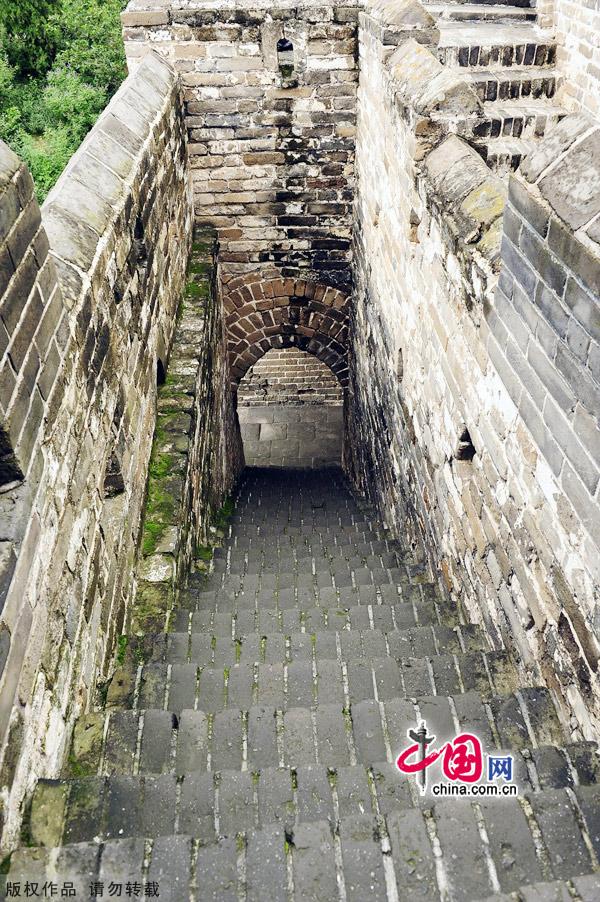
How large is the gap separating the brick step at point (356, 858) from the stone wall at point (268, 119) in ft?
22.7

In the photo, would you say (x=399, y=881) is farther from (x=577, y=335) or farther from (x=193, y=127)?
(x=193, y=127)

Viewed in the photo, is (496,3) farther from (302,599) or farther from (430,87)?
(302,599)

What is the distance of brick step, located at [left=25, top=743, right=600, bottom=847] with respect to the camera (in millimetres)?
2338

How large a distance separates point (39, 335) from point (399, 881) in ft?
7.42

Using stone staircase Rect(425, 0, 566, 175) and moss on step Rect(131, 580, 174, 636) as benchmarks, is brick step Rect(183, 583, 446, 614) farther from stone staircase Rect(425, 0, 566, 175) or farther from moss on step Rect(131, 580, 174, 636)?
stone staircase Rect(425, 0, 566, 175)

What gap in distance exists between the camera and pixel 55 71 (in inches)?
358

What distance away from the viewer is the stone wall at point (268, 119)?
22.3 ft

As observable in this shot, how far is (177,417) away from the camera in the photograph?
5.50 metres

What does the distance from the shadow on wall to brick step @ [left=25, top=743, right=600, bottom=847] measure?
8746mm

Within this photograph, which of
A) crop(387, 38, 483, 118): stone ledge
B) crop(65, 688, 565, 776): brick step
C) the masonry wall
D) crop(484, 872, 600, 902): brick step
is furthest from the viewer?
crop(387, 38, 483, 118): stone ledge

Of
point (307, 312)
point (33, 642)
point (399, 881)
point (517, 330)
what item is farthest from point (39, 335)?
point (307, 312)

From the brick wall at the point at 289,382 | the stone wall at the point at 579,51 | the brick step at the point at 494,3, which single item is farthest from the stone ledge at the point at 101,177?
the brick wall at the point at 289,382

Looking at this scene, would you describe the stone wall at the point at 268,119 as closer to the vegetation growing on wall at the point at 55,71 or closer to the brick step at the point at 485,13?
the vegetation growing on wall at the point at 55,71

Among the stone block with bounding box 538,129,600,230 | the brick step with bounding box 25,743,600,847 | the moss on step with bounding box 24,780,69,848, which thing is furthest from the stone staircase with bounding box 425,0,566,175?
the moss on step with bounding box 24,780,69,848
